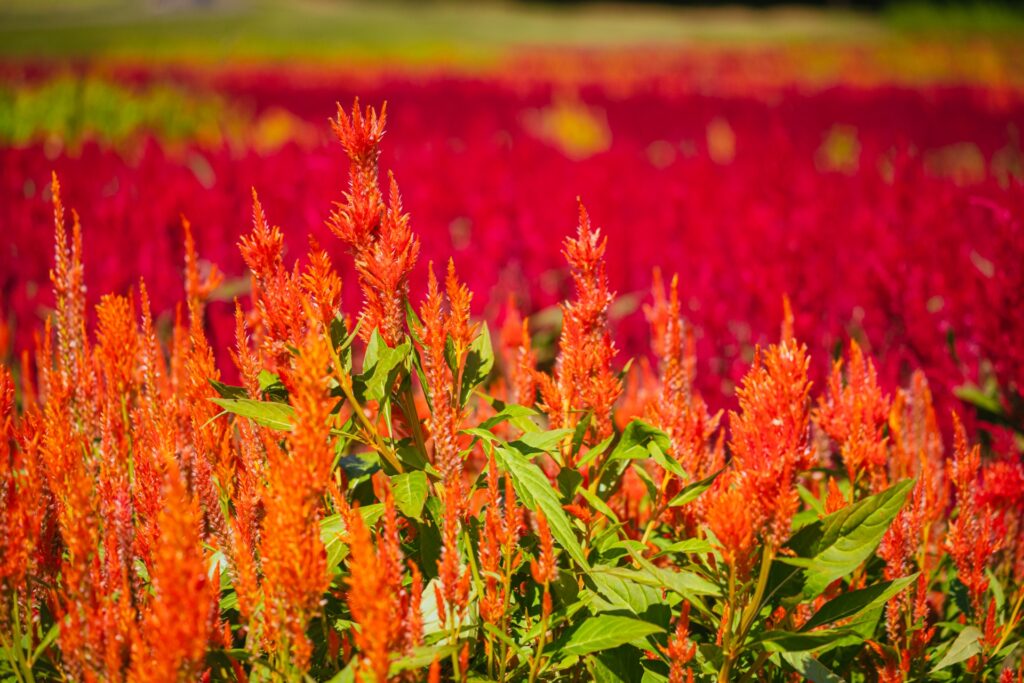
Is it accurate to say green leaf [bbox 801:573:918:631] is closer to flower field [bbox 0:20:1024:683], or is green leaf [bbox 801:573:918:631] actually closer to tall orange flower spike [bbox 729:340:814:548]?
flower field [bbox 0:20:1024:683]

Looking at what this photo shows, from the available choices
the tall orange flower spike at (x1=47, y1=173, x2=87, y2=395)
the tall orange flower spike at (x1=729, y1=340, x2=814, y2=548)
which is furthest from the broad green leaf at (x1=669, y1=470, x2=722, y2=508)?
the tall orange flower spike at (x1=47, y1=173, x2=87, y2=395)

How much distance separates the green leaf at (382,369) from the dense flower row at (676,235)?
1.37 metres

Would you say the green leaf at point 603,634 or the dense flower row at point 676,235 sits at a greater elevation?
the dense flower row at point 676,235

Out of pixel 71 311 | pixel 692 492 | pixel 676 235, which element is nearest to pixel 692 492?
pixel 692 492

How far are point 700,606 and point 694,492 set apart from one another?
0.17 metres

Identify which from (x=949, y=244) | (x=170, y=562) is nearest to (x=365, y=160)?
(x=170, y=562)

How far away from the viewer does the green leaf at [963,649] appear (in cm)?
153

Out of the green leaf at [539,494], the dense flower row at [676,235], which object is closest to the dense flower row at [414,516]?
the green leaf at [539,494]

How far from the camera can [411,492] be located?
133cm

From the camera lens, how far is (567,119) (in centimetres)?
1338

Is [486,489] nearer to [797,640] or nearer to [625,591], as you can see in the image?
[625,591]

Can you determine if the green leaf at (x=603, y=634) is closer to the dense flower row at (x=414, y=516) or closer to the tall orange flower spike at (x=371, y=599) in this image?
the dense flower row at (x=414, y=516)

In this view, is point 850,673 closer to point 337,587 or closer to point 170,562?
point 337,587

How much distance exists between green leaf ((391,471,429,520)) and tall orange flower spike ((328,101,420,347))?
0.22m
